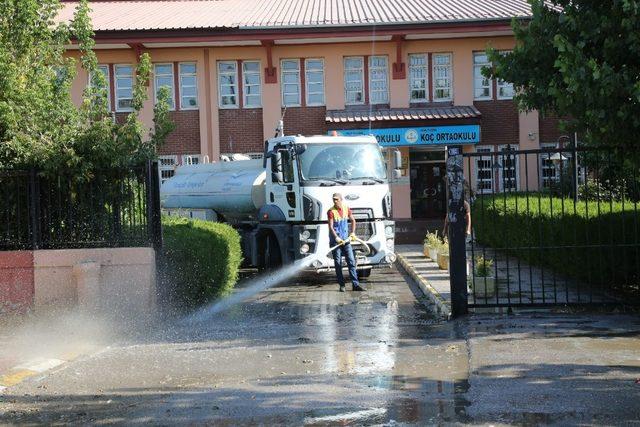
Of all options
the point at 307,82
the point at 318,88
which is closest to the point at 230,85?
the point at 307,82

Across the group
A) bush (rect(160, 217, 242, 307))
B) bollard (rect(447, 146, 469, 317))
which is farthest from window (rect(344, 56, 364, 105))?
bollard (rect(447, 146, 469, 317))

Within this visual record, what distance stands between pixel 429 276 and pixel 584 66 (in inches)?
314

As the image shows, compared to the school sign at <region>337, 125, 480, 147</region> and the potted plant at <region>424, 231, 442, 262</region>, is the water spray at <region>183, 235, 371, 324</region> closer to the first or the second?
the potted plant at <region>424, 231, 442, 262</region>

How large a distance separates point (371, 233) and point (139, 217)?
6420 mm

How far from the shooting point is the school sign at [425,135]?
2848cm

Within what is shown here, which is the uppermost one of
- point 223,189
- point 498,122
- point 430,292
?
point 498,122

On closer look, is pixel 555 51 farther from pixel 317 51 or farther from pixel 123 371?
pixel 317 51

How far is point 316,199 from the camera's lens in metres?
17.3

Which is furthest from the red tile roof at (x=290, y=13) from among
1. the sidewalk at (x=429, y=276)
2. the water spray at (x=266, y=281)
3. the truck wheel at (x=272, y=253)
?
the water spray at (x=266, y=281)

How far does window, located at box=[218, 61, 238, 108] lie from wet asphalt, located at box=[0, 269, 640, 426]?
1828 centimetres

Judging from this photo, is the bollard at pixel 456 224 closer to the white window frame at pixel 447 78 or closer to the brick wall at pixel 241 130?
the white window frame at pixel 447 78

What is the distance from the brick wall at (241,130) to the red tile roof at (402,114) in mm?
2488

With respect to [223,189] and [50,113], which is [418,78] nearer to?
[223,189]

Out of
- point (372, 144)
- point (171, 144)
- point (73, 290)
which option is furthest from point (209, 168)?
point (73, 290)
